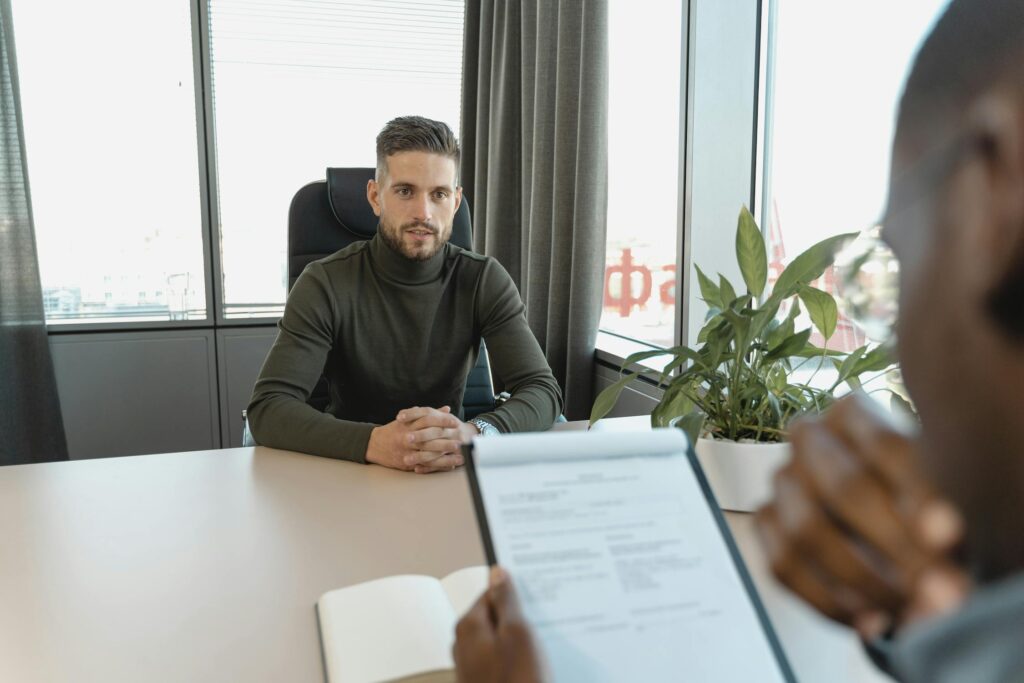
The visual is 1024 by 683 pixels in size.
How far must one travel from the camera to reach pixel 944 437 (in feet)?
0.91

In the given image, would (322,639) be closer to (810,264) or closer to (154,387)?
(810,264)

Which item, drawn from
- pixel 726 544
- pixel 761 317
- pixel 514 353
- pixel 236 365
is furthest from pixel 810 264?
pixel 236 365

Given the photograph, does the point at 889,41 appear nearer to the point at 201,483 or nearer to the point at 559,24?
the point at 559,24

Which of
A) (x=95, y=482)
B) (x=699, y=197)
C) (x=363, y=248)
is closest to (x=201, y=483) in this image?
(x=95, y=482)

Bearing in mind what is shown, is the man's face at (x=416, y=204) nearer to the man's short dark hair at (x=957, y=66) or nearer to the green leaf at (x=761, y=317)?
the green leaf at (x=761, y=317)

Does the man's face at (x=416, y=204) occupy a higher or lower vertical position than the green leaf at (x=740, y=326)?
higher

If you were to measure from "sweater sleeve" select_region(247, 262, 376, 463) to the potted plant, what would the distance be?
55 centimetres

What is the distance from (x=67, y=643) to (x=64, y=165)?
2972 millimetres

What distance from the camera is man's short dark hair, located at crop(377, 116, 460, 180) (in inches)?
72.7

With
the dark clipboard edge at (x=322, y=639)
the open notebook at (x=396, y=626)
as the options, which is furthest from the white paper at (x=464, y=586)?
the dark clipboard edge at (x=322, y=639)

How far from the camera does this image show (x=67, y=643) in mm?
752

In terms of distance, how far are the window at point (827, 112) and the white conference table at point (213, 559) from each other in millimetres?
887

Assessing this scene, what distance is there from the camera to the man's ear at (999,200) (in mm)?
234

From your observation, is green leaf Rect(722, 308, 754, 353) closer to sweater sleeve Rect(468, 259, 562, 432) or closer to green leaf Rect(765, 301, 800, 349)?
green leaf Rect(765, 301, 800, 349)
